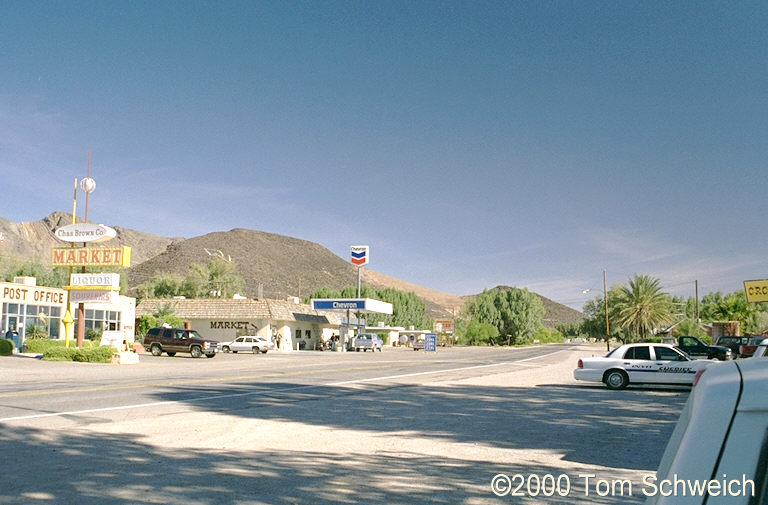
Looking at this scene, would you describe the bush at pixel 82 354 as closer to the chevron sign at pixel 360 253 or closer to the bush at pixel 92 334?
the bush at pixel 92 334

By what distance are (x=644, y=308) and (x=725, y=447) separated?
235ft

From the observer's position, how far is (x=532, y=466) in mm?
8875

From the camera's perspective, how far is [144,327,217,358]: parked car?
147 feet

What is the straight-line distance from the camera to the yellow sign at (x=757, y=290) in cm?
5922

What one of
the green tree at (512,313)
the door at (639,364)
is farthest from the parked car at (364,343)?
the door at (639,364)

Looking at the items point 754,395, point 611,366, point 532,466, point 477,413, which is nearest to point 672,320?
point 611,366

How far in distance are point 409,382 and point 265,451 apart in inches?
574

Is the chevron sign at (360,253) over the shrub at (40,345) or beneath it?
over

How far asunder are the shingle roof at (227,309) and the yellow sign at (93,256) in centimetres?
2630

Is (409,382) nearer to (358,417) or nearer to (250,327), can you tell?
(358,417)

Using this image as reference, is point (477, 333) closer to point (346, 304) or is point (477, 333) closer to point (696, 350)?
point (346, 304)

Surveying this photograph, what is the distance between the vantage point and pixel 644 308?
68.6 meters

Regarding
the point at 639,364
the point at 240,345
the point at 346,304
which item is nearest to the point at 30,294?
the point at 240,345

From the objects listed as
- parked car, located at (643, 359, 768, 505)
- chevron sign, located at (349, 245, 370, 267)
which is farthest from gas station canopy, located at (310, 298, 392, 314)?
parked car, located at (643, 359, 768, 505)
